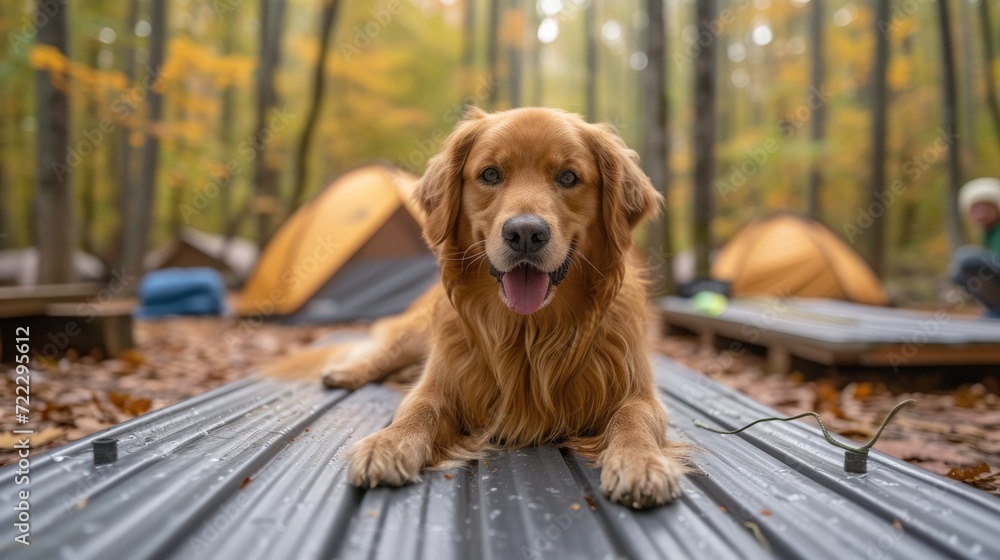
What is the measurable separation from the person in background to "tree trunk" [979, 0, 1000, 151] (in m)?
6.37

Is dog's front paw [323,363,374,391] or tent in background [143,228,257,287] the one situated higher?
tent in background [143,228,257,287]

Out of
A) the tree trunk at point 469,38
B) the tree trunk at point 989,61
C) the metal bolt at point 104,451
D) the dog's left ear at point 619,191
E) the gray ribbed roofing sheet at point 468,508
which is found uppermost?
the tree trunk at point 469,38

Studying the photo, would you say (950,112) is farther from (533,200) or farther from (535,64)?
(535,64)

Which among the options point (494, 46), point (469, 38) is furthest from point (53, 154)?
point (469, 38)

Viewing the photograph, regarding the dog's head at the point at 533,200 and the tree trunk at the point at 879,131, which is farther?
the tree trunk at the point at 879,131

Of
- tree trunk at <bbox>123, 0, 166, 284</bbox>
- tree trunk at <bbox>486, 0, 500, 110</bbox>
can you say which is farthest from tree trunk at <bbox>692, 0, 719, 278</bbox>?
tree trunk at <bbox>486, 0, 500, 110</bbox>

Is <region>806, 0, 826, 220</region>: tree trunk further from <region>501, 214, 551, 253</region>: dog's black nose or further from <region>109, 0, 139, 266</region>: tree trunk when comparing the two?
<region>109, 0, 139, 266</region>: tree trunk

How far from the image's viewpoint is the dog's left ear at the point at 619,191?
2.40 m

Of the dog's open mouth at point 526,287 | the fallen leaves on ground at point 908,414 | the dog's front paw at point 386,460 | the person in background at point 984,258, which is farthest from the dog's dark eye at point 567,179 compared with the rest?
the person in background at point 984,258

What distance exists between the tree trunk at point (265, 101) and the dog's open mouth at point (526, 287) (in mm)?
9078

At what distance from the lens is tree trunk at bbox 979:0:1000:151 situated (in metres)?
10.7

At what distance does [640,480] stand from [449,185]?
1421 millimetres

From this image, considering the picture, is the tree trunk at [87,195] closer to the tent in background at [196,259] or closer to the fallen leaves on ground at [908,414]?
the tent in background at [196,259]
